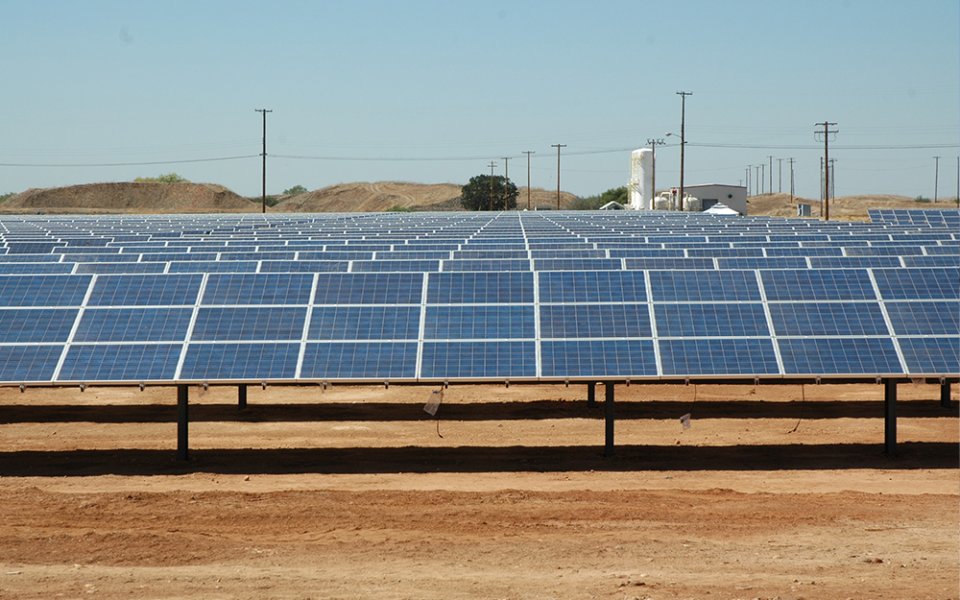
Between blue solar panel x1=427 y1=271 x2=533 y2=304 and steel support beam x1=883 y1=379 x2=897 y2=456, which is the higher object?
blue solar panel x1=427 y1=271 x2=533 y2=304

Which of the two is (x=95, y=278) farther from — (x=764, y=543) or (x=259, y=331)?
(x=764, y=543)

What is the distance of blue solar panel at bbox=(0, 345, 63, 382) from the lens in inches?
703

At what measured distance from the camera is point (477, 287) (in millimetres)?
20266

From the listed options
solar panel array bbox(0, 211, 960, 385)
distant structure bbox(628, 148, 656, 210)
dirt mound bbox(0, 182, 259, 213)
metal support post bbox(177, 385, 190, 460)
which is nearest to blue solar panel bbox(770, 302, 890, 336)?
solar panel array bbox(0, 211, 960, 385)

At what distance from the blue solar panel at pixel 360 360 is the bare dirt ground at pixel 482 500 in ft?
5.12

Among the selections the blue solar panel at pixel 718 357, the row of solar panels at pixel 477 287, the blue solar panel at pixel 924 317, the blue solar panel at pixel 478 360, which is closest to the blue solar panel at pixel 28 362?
the row of solar panels at pixel 477 287

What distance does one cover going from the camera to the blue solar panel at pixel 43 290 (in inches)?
788

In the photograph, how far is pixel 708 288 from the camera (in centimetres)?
2003

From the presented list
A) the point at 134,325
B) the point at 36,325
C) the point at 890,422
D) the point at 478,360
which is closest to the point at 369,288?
the point at 478,360

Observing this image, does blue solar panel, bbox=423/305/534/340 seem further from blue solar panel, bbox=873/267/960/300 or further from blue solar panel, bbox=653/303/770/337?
blue solar panel, bbox=873/267/960/300

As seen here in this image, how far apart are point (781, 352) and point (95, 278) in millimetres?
11229

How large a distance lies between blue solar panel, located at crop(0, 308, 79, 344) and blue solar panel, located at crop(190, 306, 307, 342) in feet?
6.64

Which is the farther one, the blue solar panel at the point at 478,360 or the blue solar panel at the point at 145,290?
the blue solar panel at the point at 145,290

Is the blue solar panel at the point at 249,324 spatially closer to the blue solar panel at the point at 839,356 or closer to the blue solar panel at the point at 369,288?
the blue solar panel at the point at 369,288
